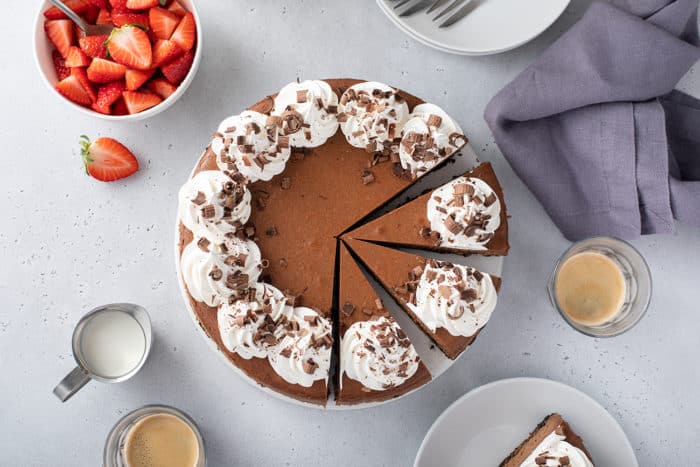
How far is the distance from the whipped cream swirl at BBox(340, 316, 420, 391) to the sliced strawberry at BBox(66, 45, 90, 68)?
1766 millimetres

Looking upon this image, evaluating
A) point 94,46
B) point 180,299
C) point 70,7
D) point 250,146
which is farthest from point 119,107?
point 180,299

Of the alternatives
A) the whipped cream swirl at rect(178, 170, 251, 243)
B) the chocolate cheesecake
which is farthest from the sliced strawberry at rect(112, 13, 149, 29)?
the whipped cream swirl at rect(178, 170, 251, 243)

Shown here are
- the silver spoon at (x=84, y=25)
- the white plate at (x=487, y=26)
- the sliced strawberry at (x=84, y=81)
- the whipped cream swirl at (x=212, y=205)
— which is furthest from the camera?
the white plate at (x=487, y=26)

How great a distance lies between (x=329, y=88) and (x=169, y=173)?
0.97 metres

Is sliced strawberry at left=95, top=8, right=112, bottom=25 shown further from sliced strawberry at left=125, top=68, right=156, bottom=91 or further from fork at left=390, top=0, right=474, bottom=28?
fork at left=390, top=0, right=474, bottom=28

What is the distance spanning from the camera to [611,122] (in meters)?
2.92

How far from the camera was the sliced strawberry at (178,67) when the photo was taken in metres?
2.92

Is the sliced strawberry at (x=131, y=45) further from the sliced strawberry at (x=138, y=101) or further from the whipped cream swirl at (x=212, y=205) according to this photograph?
the whipped cream swirl at (x=212, y=205)

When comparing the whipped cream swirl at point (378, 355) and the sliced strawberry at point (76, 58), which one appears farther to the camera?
the sliced strawberry at point (76, 58)

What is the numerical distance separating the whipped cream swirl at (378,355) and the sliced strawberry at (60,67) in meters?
1.83

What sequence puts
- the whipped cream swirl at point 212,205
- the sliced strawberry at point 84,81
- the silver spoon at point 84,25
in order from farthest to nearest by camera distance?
the sliced strawberry at point 84,81 → the silver spoon at point 84,25 → the whipped cream swirl at point 212,205

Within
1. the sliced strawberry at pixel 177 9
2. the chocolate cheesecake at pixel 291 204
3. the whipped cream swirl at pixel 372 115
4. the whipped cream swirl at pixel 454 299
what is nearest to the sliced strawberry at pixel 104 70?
the sliced strawberry at pixel 177 9

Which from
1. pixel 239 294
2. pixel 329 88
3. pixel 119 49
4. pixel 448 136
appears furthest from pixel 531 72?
pixel 119 49

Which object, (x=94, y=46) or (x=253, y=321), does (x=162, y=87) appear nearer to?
(x=94, y=46)
